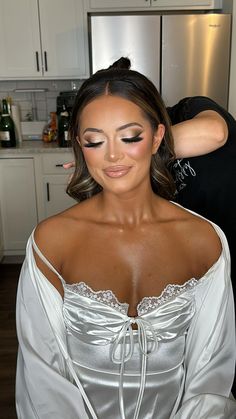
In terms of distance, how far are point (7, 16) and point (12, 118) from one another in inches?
30.1

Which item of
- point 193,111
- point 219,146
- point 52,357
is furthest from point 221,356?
point 193,111

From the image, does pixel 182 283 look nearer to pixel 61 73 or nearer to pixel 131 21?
pixel 131 21

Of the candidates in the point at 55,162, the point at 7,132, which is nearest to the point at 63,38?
the point at 7,132

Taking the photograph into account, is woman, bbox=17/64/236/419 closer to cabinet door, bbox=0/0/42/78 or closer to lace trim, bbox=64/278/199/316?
lace trim, bbox=64/278/199/316

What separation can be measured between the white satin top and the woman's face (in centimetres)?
25

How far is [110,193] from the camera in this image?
1.08 m

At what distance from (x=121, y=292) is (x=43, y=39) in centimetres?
279

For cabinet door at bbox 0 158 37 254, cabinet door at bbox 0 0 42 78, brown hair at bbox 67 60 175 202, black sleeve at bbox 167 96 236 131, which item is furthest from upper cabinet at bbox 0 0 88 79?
brown hair at bbox 67 60 175 202

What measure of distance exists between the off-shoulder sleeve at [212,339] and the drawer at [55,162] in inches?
93.1

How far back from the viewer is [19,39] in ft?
11.0

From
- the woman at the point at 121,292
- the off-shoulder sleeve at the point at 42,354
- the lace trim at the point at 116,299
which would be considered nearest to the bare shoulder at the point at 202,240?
the woman at the point at 121,292

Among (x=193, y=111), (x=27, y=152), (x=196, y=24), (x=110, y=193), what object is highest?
(x=196, y=24)

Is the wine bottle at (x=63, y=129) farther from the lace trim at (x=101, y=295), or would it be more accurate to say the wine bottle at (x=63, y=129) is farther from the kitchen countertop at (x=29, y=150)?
the lace trim at (x=101, y=295)

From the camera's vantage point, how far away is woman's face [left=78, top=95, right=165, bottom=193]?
38.1 inches
